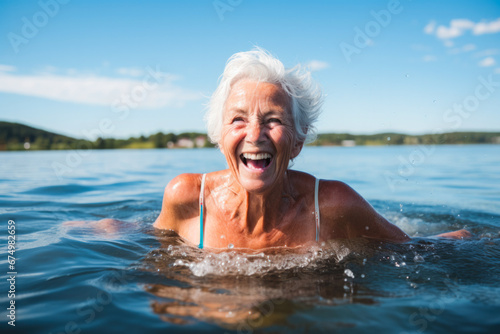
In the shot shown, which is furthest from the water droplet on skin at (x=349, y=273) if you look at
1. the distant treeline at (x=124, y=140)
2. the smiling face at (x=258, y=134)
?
the distant treeline at (x=124, y=140)

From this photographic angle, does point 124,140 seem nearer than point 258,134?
No

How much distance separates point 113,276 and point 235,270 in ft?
3.31

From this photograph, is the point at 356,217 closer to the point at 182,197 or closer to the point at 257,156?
the point at 257,156

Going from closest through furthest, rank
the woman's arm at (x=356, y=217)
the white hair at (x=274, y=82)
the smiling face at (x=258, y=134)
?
the smiling face at (x=258, y=134) → the white hair at (x=274, y=82) → the woman's arm at (x=356, y=217)

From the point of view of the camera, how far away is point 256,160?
3.28 m

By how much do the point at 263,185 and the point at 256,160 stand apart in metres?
0.25

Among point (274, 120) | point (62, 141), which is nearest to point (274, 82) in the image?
point (274, 120)

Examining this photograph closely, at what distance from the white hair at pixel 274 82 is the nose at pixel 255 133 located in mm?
411

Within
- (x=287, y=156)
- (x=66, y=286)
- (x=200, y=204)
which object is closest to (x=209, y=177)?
(x=200, y=204)

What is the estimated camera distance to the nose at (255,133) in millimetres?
3105

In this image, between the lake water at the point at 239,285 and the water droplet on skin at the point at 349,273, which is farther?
the water droplet on skin at the point at 349,273

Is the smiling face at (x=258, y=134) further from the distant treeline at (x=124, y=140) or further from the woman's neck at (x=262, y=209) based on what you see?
the distant treeline at (x=124, y=140)

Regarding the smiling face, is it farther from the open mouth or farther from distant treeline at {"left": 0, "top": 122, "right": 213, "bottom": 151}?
distant treeline at {"left": 0, "top": 122, "right": 213, "bottom": 151}

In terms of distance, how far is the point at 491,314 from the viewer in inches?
92.5
